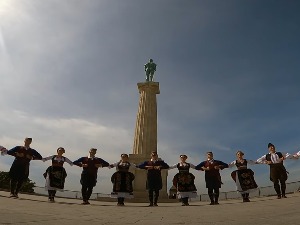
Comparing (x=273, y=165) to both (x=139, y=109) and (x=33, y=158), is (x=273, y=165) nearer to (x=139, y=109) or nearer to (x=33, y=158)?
(x=33, y=158)

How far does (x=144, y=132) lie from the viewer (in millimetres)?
23422

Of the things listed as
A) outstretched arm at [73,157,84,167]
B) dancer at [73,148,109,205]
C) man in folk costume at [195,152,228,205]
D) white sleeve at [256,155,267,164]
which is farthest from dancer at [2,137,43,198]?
white sleeve at [256,155,267,164]

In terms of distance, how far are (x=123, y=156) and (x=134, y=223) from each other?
672 cm

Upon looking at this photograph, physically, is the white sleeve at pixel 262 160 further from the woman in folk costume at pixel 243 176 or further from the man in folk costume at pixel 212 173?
the man in folk costume at pixel 212 173

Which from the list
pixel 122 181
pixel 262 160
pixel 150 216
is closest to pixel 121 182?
pixel 122 181

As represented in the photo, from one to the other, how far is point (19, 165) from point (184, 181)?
19.2ft

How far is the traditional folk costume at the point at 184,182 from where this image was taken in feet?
34.4

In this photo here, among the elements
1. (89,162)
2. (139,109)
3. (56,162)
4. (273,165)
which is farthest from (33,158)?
(139,109)

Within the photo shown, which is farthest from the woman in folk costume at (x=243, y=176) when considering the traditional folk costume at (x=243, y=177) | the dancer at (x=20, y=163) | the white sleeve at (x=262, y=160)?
the dancer at (x=20, y=163)

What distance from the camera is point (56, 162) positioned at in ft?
34.4

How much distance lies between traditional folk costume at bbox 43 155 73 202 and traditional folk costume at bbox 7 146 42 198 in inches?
21.4

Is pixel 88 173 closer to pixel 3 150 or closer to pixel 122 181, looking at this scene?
pixel 122 181

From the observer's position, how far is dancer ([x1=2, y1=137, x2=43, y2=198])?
32.3ft

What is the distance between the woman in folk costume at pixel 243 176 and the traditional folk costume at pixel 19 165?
7.25 m
